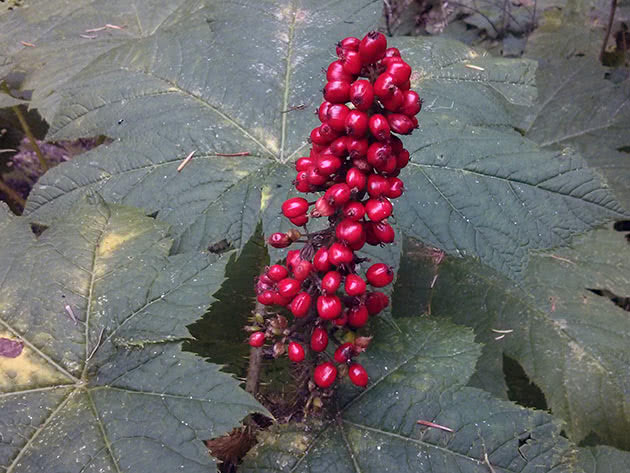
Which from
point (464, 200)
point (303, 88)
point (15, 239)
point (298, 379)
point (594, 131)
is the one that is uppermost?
point (303, 88)

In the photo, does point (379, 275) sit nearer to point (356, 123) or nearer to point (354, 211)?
point (354, 211)

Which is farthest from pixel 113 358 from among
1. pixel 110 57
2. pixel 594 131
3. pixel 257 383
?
Answer: pixel 594 131

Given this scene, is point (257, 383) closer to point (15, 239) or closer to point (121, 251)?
point (121, 251)

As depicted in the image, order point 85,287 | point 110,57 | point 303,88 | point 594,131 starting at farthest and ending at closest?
point 594,131, point 110,57, point 303,88, point 85,287

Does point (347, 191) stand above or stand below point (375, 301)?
above

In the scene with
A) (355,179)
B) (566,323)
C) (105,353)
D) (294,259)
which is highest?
(355,179)

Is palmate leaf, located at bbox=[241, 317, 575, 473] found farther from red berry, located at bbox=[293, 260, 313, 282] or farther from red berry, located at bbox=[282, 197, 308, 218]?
red berry, located at bbox=[282, 197, 308, 218]

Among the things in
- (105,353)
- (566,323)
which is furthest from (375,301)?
(566,323)
